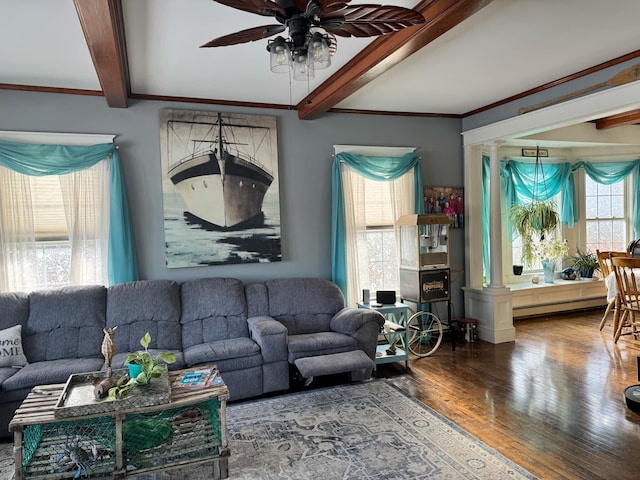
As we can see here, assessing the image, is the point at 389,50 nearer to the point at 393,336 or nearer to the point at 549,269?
the point at 393,336

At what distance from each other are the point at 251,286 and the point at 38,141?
7.64ft

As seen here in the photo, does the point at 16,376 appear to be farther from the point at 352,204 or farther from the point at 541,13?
the point at 541,13

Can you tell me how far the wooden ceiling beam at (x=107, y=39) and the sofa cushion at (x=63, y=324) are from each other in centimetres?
176

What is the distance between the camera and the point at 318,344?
13.1 feet

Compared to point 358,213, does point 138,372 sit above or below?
below

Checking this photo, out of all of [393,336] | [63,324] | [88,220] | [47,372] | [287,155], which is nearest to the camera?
[47,372]

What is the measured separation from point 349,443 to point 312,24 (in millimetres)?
2510

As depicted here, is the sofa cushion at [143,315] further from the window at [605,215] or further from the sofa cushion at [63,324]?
the window at [605,215]

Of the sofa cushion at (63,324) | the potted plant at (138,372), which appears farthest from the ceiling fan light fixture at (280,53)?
the sofa cushion at (63,324)

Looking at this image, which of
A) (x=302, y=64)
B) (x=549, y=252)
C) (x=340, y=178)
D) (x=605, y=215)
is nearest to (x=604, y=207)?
(x=605, y=215)

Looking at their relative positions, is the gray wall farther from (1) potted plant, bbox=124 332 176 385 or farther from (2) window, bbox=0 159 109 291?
(1) potted plant, bbox=124 332 176 385

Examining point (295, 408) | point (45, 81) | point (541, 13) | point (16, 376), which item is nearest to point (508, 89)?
point (541, 13)

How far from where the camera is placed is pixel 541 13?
283 cm

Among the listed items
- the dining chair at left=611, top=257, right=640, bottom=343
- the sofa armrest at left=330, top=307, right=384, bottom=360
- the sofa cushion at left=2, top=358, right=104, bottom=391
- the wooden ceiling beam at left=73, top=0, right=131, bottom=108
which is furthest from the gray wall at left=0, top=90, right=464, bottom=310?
the dining chair at left=611, top=257, right=640, bottom=343
